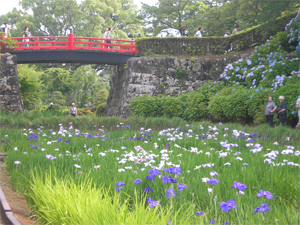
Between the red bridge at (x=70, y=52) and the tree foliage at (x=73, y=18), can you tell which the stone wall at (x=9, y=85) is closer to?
the red bridge at (x=70, y=52)

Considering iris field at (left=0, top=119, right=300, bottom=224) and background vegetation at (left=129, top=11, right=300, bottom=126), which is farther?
background vegetation at (left=129, top=11, right=300, bottom=126)

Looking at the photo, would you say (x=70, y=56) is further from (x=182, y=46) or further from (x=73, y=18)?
(x=73, y=18)

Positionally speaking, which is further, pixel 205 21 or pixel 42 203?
pixel 205 21

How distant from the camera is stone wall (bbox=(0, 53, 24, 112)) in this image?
13.8 m

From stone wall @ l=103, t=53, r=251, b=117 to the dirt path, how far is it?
415 inches

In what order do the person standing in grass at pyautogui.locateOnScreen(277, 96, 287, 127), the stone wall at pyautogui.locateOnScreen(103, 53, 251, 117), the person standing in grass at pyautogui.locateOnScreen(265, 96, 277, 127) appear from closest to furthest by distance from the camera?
the person standing in grass at pyautogui.locateOnScreen(277, 96, 287, 127) < the person standing in grass at pyautogui.locateOnScreen(265, 96, 277, 127) < the stone wall at pyautogui.locateOnScreen(103, 53, 251, 117)

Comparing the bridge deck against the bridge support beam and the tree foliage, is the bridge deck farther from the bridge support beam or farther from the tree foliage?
the tree foliage

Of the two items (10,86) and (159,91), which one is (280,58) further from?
(10,86)

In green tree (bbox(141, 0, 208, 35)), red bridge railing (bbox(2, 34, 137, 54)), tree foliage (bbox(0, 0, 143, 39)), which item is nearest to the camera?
red bridge railing (bbox(2, 34, 137, 54))

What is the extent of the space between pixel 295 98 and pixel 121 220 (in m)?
7.92

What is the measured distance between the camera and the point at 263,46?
43.8ft

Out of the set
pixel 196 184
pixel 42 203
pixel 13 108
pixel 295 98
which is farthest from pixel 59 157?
pixel 13 108

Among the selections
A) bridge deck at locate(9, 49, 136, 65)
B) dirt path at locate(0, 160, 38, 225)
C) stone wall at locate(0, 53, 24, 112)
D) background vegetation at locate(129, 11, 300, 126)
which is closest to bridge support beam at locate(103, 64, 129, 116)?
bridge deck at locate(9, 49, 136, 65)

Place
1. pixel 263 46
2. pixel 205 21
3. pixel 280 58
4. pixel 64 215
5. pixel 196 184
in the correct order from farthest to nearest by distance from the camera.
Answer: pixel 205 21 < pixel 263 46 < pixel 280 58 < pixel 196 184 < pixel 64 215
